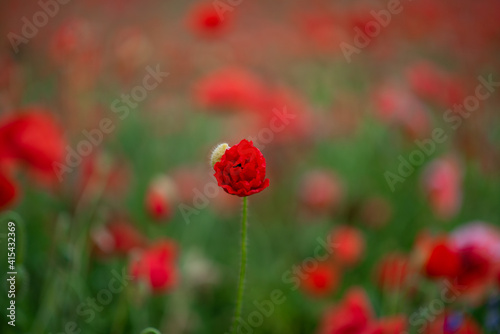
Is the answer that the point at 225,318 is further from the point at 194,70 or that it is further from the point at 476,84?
the point at 476,84

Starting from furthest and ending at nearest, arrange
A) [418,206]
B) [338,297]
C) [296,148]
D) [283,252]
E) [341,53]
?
1. [341,53]
2. [296,148]
3. [418,206]
4. [283,252]
5. [338,297]

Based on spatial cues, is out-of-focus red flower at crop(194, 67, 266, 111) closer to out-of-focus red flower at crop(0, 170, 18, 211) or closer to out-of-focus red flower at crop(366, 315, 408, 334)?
out-of-focus red flower at crop(0, 170, 18, 211)

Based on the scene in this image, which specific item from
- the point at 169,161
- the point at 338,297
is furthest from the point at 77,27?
the point at 338,297

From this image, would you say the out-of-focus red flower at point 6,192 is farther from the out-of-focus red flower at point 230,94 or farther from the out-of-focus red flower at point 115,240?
the out-of-focus red flower at point 230,94

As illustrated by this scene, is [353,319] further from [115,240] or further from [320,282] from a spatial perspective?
[115,240]

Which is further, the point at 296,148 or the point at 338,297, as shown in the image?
the point at 296,148

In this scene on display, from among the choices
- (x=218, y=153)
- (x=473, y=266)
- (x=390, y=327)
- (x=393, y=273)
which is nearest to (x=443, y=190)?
(x=393, y=273)

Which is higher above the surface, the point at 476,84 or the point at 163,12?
the point at 476,84

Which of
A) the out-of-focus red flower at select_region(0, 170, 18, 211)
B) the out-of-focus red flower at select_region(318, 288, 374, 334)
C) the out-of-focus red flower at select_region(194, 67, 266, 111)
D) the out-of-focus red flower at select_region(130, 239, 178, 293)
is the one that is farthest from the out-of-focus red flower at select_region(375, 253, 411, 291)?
the out-of-focus red flower at select_region(0, 170, 18, 211)

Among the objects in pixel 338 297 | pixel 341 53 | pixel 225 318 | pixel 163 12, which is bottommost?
pixel 225 318
